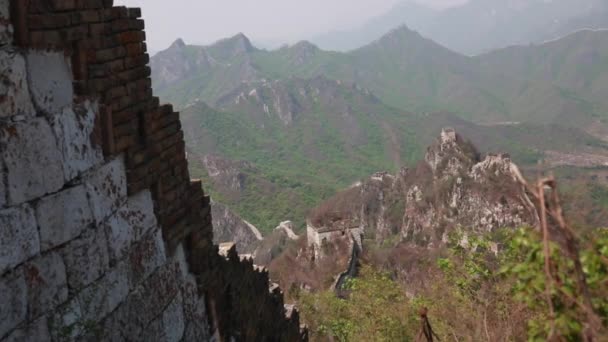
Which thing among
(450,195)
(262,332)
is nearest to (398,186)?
(450,195)

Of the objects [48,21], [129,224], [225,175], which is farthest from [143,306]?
[225,175]

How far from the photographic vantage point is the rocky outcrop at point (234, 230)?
3477 inches

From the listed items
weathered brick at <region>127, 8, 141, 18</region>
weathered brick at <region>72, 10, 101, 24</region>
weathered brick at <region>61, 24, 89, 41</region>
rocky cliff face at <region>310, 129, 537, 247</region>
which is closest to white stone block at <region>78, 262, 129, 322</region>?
weathered brick at <region>61, 24, 89, 41</region>

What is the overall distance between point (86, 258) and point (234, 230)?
295 ft

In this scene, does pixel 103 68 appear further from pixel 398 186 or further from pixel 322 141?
pixel 322 141

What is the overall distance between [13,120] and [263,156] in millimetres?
171568

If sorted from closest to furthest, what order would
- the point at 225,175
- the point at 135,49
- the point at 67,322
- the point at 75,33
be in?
the point at 67,322 → the point at 75,33 → the point at 135,49 → the point at 225,175

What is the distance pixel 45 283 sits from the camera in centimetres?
354

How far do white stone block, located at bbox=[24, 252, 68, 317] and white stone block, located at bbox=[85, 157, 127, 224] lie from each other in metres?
0.51

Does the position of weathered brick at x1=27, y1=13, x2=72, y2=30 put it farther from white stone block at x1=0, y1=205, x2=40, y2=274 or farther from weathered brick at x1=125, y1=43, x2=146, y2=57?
white stone block at x1=0, y1=205, x2=40, y2=274

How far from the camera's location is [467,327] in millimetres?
10594

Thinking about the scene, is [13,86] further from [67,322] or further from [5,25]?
[67,322]

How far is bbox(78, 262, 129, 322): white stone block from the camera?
3895 mm

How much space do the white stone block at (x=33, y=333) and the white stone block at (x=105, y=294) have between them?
1.09 ft
